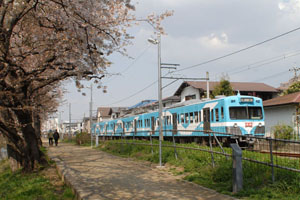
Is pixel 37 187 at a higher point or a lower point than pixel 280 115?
lower

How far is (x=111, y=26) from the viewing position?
925cm

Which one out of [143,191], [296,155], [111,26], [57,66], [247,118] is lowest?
[143,191]

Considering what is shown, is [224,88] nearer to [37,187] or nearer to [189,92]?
[189,92]

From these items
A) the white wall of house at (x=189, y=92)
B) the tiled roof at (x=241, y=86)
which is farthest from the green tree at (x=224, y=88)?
the white wall of house at (x=189, y=92)

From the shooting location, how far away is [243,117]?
1708 cm

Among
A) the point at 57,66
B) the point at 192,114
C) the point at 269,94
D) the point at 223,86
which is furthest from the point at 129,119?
the point at 57,66

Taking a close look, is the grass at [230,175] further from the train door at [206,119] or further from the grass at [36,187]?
the train door at [206,119]

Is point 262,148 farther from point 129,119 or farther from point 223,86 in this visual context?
point 129,119

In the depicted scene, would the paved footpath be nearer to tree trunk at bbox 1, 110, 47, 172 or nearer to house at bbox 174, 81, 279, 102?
tree trunk at bbox 1, 110, 47, 172

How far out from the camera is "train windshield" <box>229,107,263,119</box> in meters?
16.9

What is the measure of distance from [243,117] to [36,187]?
38.0ft

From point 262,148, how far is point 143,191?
299cm

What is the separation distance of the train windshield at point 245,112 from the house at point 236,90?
727 inches

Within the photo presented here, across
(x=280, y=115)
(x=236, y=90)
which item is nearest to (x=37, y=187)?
(x=280, y=115)
